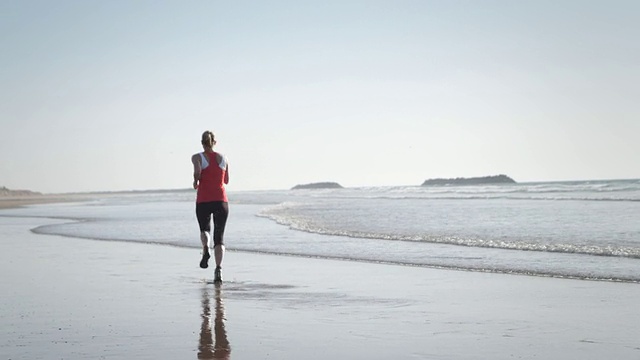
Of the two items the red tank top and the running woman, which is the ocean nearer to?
the running woman

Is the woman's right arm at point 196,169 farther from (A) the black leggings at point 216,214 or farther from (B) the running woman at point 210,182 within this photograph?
(A) the black leggings at point 216,214

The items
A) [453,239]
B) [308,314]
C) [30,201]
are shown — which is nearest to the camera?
[308,314]

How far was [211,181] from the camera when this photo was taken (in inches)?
403

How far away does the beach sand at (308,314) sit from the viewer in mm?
5742

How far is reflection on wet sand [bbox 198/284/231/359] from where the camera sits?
5594 millimetres

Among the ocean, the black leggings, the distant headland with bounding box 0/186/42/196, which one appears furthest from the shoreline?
the black leggings

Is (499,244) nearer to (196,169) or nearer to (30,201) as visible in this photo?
(196,169)

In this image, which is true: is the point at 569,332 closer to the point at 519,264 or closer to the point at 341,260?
the point at 519,264

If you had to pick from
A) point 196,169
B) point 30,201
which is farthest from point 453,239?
point 30,201

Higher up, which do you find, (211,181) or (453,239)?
(211,181)

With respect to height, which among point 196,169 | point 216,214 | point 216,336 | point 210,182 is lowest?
point 216,336

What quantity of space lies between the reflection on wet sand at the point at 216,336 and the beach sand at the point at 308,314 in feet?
0.03

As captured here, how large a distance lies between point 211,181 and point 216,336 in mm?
4198

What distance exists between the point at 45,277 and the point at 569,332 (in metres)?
7.12
